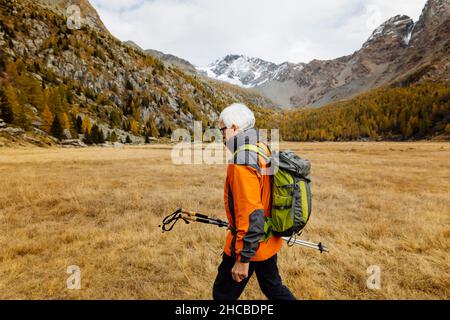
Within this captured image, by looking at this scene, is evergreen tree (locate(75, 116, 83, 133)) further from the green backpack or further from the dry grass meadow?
the green backpack

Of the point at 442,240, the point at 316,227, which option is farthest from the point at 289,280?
the point at 442,240

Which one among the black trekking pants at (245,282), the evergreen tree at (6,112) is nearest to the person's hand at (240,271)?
the black trekking pants at (245,282)

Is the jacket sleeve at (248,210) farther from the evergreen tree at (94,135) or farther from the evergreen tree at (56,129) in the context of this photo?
the evergreen tree at (94,135)

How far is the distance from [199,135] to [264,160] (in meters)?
142

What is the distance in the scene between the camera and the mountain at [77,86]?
220 feet

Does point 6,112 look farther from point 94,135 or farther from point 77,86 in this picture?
point 77,86

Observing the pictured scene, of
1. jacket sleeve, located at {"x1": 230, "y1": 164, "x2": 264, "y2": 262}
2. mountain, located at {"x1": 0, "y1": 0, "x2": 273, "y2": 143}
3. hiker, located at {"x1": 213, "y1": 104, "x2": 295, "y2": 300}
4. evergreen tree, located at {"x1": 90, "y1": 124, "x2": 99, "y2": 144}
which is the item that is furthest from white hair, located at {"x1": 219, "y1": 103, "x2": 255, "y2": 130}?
evergreen tree, located at {"x1": 90, "y1": 124, "x2": 99, "y2": 144}

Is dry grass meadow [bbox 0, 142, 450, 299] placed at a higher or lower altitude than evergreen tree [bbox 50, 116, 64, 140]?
lower

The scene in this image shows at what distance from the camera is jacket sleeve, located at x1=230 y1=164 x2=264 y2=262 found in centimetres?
265

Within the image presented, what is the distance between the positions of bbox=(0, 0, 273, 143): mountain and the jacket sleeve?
205ft

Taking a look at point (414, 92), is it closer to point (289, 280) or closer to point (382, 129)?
point (382, 129)

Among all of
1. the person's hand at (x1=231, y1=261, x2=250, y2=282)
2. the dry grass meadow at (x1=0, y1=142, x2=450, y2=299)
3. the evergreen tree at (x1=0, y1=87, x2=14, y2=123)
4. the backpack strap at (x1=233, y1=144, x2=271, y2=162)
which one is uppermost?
the evergreen tree at (x1=0, y1=87, x2=14, y2=123)

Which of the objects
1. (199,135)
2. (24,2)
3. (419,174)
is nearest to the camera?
(419,174)

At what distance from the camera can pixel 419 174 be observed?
20078 millimetres
